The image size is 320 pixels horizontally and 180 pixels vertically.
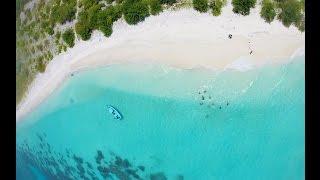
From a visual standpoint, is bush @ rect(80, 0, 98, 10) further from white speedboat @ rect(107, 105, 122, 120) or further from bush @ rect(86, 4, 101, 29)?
white speedboat @ rect(107, 105, 122, 120)

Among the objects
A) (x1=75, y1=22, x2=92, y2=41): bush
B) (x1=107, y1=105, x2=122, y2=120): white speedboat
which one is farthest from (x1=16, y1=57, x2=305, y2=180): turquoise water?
(x1=75, y1=22, x2=92, y2=41): bush

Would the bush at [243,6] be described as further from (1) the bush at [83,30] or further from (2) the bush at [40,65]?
(2) the bush at [40,65]

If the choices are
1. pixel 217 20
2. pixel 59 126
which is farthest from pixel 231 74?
pixel 59 126

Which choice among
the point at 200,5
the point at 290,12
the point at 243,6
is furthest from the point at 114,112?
the point at 290,12

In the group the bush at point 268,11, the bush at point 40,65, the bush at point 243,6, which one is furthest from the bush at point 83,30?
the bush at point 268,11

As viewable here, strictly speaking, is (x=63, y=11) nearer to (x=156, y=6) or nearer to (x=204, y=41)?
(x=156, y=6)
